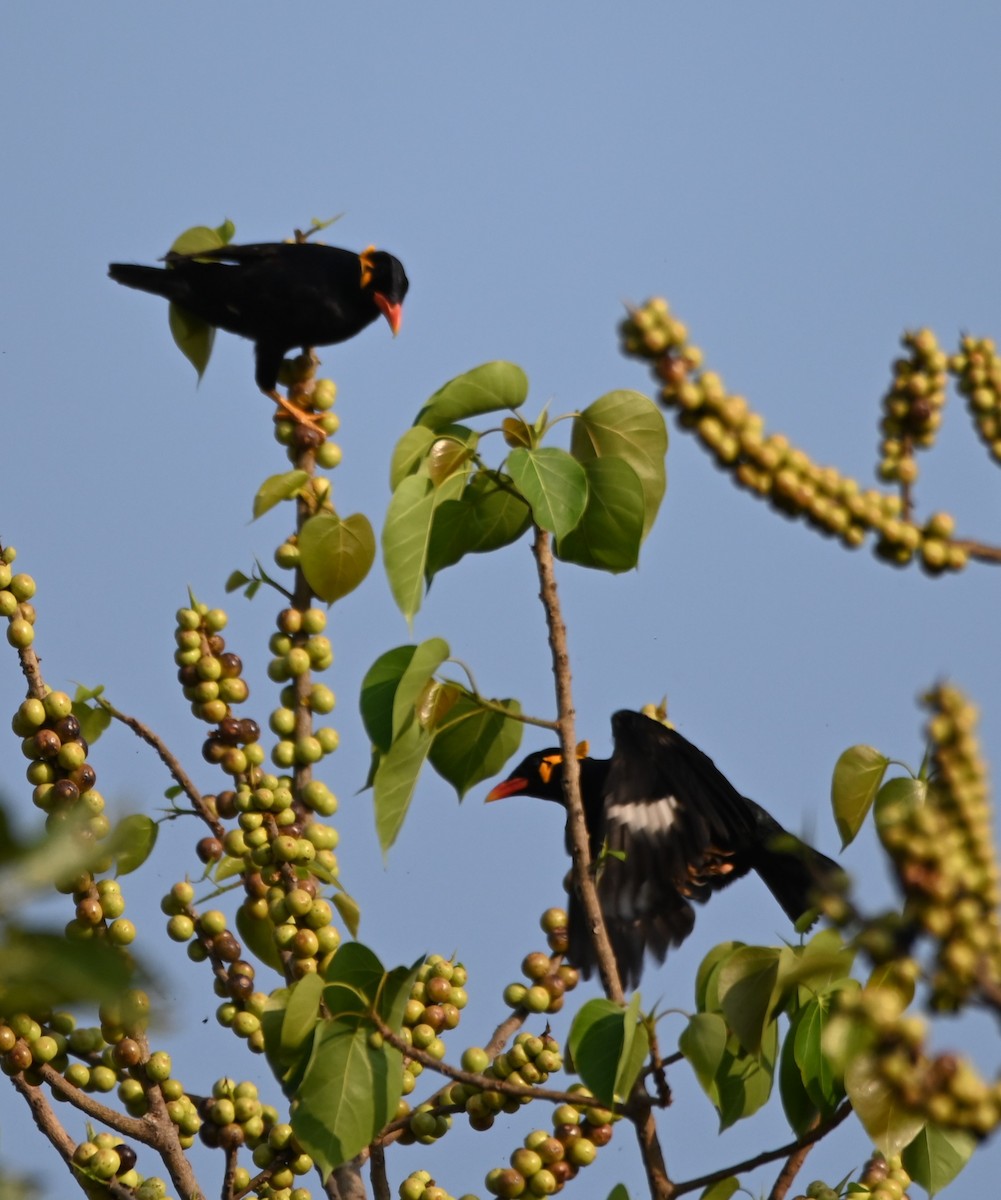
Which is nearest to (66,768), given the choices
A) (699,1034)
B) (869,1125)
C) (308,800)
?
(308,800)

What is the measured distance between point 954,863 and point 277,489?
7.49 feet

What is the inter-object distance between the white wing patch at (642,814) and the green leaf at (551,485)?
1.63 metres

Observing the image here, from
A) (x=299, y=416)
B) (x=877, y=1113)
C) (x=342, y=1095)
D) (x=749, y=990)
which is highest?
(x=299, y=416)

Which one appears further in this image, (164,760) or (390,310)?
(390,310)

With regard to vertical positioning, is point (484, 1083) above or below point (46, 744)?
below

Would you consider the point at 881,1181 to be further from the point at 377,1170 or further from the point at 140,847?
the point at 140,847

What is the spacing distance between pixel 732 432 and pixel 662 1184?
1635 mm

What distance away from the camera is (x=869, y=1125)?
2.40m

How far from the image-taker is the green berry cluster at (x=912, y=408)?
4.84 feet

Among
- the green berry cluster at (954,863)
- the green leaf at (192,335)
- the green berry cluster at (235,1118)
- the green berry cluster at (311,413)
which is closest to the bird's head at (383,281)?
the green leaf at (192,335)

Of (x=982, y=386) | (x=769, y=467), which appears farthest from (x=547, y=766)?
(x=769, y=467)

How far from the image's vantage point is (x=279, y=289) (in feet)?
16.2

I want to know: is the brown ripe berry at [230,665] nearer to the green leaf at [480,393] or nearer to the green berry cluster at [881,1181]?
the green leaf at [480,393]

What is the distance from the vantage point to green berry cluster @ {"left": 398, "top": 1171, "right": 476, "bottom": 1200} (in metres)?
2.90
